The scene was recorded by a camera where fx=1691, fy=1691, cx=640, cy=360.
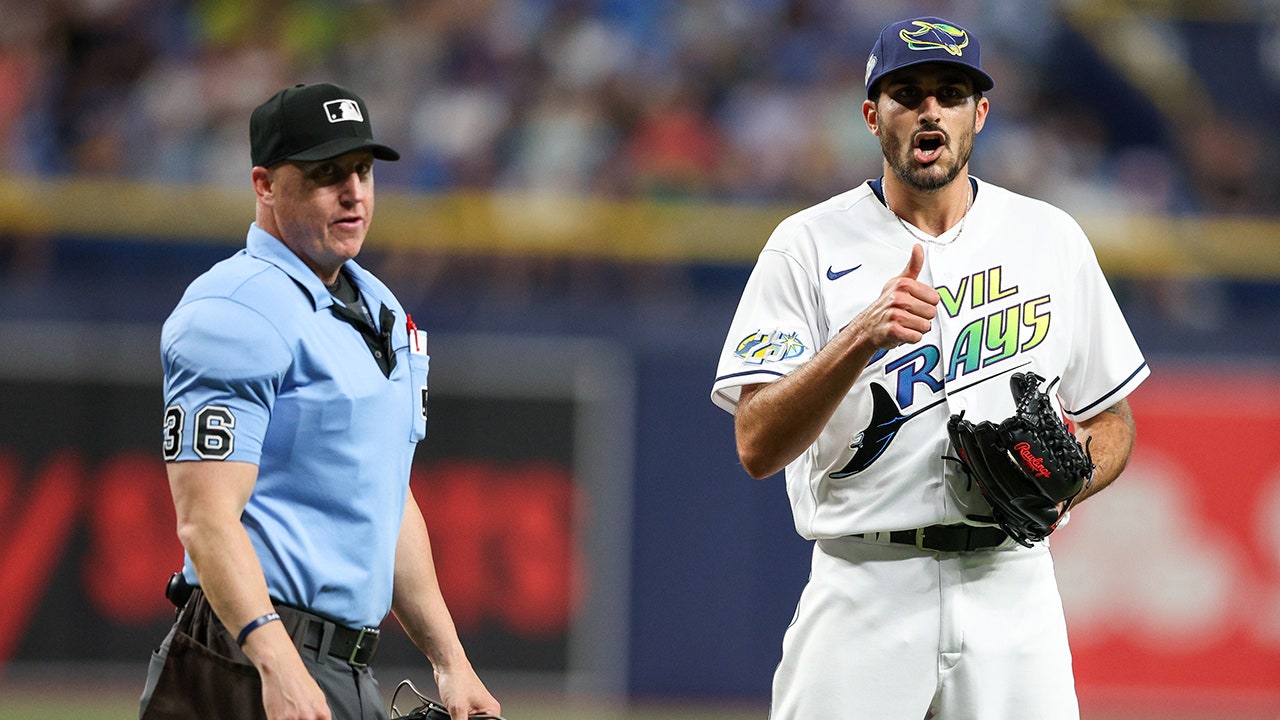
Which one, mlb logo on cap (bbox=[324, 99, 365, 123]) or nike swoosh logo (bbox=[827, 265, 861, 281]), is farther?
nike swoosh logo (bbox=[827, 265, 861, 281])

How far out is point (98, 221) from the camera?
9.77 meters

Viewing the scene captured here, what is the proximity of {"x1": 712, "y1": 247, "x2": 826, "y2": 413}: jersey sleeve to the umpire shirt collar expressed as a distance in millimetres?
944

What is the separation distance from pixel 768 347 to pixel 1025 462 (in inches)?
25.6

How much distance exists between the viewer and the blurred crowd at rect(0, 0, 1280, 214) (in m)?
10.6

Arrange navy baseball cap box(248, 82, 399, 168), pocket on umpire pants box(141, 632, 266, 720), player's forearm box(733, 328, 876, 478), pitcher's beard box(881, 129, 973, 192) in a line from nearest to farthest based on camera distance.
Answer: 1. pocket on umpire pants box(141, 632, 266, 720)
2. navy baseball cap box(248, 82, 399, 168)
3. player's forearm box(733, 328, 876, 478)
4. pitcher's beard box(881, 129, 973, 192)

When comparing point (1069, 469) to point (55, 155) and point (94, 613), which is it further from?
point (55, 155)

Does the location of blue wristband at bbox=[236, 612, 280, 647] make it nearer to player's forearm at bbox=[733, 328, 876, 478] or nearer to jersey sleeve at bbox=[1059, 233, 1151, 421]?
player's forearm at bbox=[733, 328, 876, 478]

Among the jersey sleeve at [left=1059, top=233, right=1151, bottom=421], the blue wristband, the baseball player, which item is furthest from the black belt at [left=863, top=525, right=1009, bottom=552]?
the blue wristband

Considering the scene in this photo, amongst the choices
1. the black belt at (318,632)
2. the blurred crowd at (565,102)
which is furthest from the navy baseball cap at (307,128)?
the blurred crowd at (565,102)

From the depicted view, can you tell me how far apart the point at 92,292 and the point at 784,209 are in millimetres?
4105

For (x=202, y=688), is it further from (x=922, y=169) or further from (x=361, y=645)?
(x=922, y=169)

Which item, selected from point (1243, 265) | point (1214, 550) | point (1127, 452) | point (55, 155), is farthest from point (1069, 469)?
point (55, 155)

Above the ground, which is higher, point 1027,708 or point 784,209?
point 784,209

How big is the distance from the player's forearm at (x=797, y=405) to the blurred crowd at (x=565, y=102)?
21.8 feet
